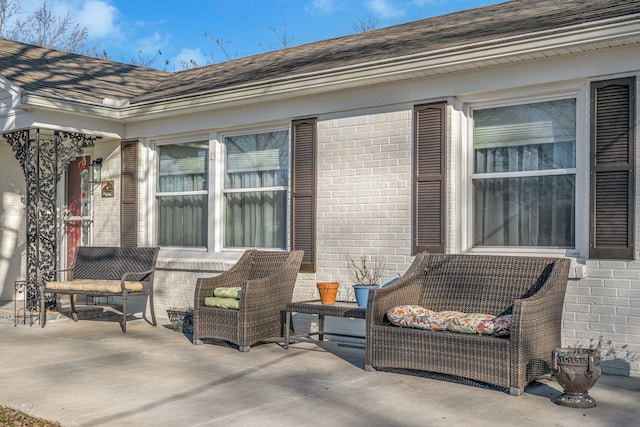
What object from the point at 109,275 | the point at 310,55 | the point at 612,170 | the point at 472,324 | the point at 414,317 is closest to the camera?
the point at 472,324

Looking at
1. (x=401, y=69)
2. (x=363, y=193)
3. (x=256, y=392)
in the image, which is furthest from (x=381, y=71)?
(x=256, y=392)

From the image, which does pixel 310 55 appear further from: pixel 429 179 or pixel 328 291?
pixel 328 291

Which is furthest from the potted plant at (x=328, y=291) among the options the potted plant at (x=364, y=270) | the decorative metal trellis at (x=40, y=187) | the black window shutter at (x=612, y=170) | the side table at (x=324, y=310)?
the decorative metal trellis at (x=40, y=187)

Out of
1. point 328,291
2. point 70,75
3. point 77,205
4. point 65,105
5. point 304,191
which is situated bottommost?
point 328,291

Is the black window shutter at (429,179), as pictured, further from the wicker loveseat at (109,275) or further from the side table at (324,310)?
the wicker loveseat at (109,275)

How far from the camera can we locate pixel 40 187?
28.6ft

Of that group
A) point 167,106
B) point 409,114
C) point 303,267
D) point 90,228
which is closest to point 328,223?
point 303,267

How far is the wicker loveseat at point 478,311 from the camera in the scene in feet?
16.3

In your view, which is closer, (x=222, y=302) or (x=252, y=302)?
(x=252, y=302)

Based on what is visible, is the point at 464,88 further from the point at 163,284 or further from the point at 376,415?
the point at 163,284

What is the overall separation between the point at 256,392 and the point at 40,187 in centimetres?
501

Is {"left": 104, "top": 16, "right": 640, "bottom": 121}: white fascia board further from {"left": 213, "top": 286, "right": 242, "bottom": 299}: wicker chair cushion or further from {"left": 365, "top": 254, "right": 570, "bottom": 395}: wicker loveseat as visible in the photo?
{"left": 213, "top": 286, "right": 242, "bottom": 299}: wicker chair cushion

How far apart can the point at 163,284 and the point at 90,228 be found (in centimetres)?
170

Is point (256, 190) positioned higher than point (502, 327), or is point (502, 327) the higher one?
point (256, 190)
